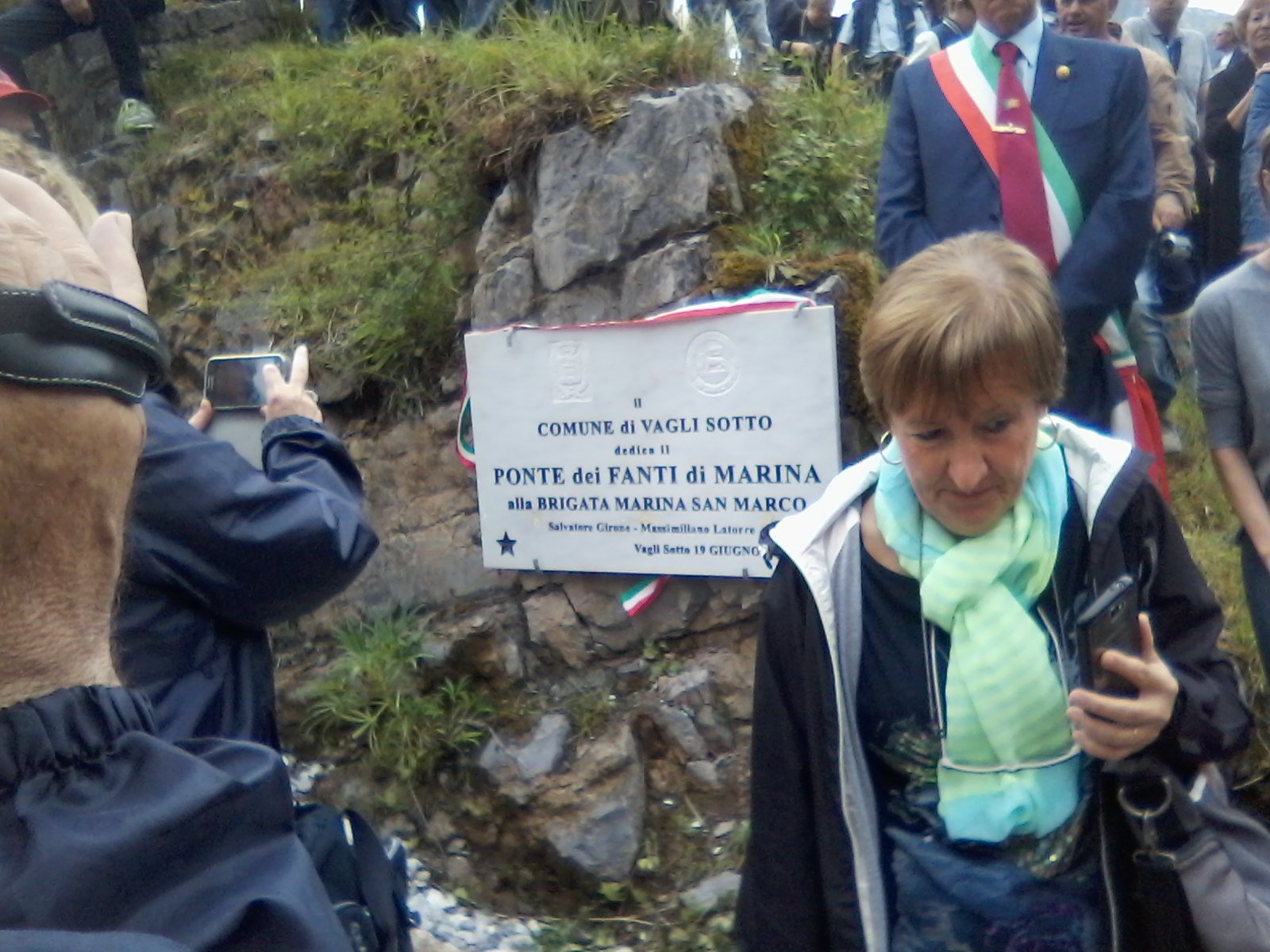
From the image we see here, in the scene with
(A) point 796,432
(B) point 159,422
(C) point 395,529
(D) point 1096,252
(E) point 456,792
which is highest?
(B) point 159,422

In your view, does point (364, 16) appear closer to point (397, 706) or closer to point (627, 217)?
point (627, 217)

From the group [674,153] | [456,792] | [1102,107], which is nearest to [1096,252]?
[1102,107]

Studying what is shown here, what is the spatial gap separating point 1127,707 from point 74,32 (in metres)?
6.74

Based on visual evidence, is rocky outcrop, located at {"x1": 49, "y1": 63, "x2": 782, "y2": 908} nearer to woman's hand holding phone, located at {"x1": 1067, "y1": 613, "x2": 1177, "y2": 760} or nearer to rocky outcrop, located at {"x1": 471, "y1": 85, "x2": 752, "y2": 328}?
rocky outcrop, located at {"x1": 471, "y1": 85, "x2": 752, "y2": 328}

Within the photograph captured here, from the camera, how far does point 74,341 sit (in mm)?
1002

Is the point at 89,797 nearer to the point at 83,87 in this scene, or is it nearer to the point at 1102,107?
the point at 1102,107

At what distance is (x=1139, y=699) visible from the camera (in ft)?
5.16

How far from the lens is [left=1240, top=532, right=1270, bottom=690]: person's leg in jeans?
2.79 metres

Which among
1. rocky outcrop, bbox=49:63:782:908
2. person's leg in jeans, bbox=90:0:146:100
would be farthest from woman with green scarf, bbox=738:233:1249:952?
person's leg in jeans, bbox=90:0:146:100

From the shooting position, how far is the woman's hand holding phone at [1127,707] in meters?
1.55

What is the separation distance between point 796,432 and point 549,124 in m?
1.54

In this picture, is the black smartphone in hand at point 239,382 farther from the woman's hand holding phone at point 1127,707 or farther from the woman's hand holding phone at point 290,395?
the woman's hand holding phone at point 1127,707

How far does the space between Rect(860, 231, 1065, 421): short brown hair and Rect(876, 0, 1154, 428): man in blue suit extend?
133 centimetres

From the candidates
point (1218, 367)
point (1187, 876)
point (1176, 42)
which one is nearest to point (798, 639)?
point (1187, 876)
